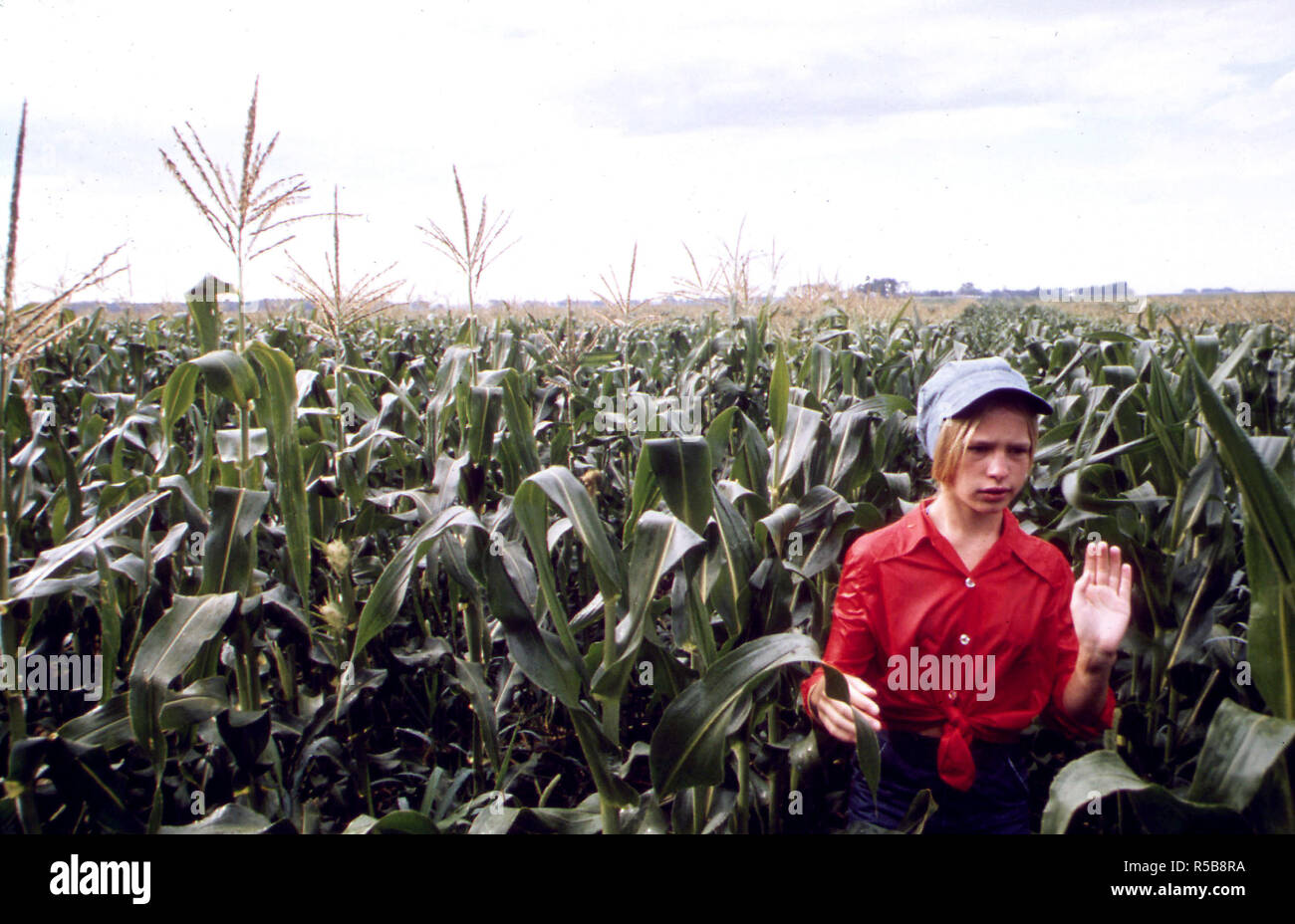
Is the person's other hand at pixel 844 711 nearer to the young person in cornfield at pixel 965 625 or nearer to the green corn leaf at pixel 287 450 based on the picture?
the young person in cornfield at pixel 965 625

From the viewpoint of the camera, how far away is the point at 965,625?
58.0 inches

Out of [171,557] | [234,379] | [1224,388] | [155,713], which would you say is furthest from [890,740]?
[1224,388]

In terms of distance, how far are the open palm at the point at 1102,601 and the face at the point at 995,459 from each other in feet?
0.56

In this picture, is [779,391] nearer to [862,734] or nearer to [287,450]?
[862,734]

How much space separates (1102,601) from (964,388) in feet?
1.38

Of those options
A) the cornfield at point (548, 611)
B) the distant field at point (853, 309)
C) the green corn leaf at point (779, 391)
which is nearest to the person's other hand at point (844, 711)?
the cornfield at point (548, 611)

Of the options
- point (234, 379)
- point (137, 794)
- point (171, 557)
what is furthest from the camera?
point (171, 557)

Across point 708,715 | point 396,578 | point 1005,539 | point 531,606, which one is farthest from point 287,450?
point 1005,539

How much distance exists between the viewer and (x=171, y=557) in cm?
218

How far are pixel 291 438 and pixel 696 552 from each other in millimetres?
939

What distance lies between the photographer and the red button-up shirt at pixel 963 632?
1471 mm

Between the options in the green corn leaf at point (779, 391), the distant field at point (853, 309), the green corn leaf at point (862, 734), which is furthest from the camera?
the distant field at point (853, 309)
